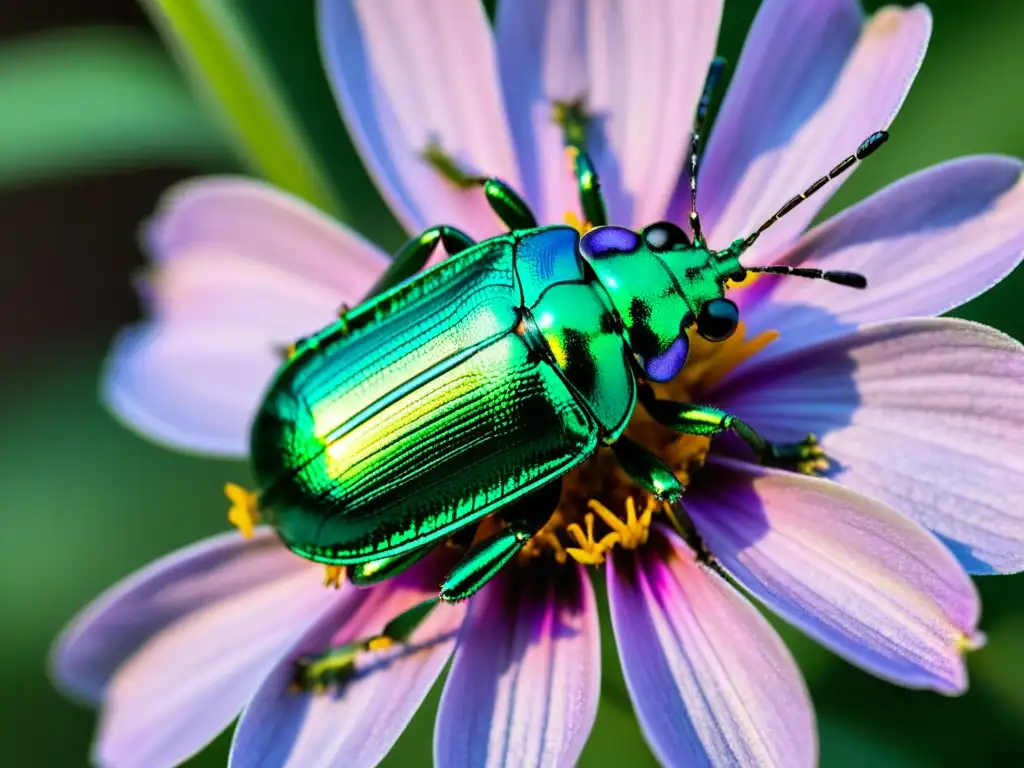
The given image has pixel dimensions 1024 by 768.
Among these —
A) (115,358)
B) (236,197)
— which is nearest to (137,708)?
(115,358)

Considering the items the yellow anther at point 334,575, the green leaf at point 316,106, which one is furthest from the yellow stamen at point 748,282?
the green leaf at point 316,106

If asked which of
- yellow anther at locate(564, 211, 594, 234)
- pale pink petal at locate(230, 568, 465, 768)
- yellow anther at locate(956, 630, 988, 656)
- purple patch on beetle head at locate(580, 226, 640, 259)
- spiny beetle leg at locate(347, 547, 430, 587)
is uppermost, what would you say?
yellow anther at locate(564, 211, 594, 234)

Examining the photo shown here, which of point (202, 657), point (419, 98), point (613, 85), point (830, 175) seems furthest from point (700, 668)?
point (419, 98)

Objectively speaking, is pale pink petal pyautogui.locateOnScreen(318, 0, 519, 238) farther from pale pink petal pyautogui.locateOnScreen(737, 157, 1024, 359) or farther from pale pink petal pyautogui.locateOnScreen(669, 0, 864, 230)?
pale pink petal pyautogui.locateOnScreen(737, 157, 1024, 359)

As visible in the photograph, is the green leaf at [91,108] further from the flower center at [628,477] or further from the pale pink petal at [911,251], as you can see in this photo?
the pale pink petal at [911,251]

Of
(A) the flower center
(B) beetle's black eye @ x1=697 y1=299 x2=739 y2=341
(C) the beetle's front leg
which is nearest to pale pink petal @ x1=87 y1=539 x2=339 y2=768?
(A) the flower center

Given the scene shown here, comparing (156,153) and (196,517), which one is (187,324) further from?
(196,517)
